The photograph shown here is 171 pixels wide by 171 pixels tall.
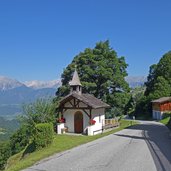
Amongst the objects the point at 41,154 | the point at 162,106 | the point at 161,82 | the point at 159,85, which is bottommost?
the point at 41,154

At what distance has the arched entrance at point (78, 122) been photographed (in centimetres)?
3669

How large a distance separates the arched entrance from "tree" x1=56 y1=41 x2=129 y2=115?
1419cm

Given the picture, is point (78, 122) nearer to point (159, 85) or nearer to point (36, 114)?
point (36, 114)

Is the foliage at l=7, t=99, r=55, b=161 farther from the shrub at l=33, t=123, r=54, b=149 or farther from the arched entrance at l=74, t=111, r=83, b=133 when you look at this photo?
the shrub at l=33, t=123, r=54, b=149

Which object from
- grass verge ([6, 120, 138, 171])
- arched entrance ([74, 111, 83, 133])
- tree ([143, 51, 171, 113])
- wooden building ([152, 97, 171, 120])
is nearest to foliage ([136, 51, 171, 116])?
tree ([143, 51, 171, 113])

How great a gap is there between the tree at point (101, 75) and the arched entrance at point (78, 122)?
559 inches

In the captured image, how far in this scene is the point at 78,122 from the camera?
1451 inches

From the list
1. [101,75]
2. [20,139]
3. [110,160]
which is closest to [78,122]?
[20,139]

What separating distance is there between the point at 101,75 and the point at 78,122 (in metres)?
16.1

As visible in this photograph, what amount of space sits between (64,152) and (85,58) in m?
33.6

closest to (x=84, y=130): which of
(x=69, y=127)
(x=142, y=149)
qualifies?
(x=69, y=127)

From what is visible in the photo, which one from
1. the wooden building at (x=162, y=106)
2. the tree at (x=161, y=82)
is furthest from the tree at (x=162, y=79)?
the wooden building at (x=162, y=106)

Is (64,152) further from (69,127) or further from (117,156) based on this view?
(69,127)

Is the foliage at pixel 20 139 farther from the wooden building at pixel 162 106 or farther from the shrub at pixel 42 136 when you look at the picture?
the wooden building at pixel 162 106
